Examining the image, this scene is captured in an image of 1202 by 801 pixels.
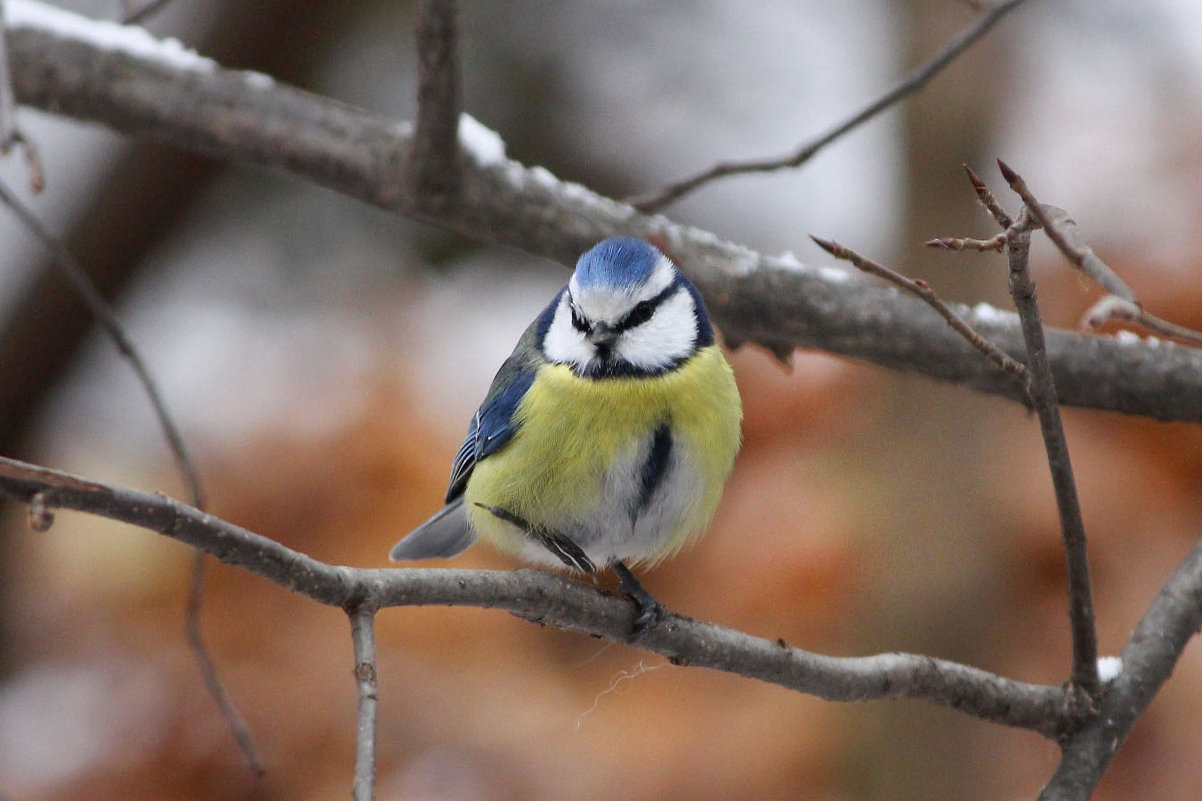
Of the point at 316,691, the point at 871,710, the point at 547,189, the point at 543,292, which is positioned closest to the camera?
Answer: the point at 547,189

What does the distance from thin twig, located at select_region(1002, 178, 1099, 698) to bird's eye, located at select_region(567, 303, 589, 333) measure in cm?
55

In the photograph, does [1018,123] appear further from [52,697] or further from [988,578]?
[52,697]

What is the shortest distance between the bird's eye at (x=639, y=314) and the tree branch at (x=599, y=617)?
342 mm

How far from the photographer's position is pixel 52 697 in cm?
239

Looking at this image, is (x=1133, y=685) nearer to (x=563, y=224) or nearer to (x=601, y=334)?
(x=601, y=334)

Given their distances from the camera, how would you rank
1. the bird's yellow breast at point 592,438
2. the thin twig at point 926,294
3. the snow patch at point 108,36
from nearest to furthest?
the thin twig at point 926,294
the bird's yellow breast at point 592,438
the snow patch at point 108,36

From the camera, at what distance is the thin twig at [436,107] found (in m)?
1.61

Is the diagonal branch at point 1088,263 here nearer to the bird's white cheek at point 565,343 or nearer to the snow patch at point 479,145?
the bird's white cheek at point 565,343

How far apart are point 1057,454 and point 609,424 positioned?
1.77 feet

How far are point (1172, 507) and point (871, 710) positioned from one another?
0.79 metres

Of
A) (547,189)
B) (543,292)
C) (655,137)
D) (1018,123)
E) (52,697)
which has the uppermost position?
(655,137)

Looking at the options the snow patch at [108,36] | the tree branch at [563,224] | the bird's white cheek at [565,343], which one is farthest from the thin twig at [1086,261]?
the snow patch at [108,36]

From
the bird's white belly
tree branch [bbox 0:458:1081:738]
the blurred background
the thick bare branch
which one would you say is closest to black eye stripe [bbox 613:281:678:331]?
the bird's white belly

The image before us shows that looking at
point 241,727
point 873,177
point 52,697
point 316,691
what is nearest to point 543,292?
point 873,177
